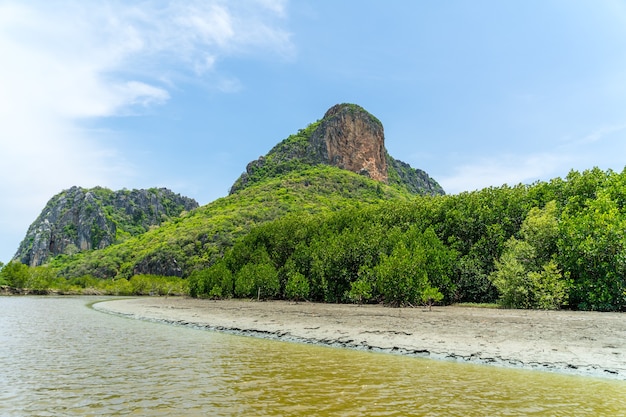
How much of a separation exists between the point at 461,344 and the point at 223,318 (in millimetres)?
24264

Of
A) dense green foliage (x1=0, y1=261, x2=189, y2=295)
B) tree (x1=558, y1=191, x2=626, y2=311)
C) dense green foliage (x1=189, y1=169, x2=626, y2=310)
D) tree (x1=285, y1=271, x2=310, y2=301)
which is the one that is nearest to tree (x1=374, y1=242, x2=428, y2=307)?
dense green foliage (x1=189, y1=169, x2=626, y2=310)

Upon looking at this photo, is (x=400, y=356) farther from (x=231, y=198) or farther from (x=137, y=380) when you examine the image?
(x=231, y=198)

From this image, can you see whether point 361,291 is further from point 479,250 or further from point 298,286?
point 479,250

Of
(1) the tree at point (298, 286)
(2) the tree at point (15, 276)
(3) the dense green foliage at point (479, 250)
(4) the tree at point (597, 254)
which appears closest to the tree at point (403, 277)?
(3) the dense green foliage at point (479, 250)

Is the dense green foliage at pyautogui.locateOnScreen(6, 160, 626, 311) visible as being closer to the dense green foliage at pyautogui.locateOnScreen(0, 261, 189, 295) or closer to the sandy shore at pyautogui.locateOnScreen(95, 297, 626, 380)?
Answer: the sandy shore at pyautogui.locateOnScreen(95, 297, 626, 380)

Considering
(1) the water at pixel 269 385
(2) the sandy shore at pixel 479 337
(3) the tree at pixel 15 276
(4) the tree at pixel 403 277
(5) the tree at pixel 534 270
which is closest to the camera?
(1) the water at pixel 269 385

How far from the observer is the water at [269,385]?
10.3m

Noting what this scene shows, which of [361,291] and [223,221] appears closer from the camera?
[361,291]

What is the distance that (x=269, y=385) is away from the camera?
1288 cm

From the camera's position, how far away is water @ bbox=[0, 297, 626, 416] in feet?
33.8

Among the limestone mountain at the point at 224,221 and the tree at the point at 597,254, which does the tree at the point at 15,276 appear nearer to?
the limestone mountain at the point at 224,221

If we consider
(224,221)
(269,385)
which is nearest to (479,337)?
(269,385)

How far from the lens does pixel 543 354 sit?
18203 mm

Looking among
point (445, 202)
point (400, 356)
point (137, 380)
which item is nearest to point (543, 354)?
point (400, 356)
